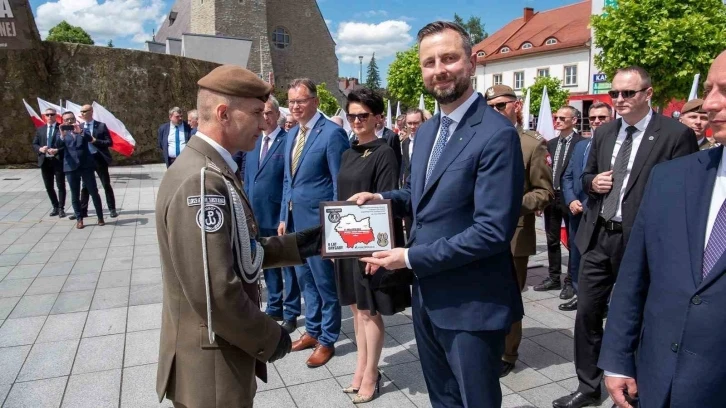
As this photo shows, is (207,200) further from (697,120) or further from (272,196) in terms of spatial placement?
(697,120)

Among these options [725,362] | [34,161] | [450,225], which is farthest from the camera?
[34,161]

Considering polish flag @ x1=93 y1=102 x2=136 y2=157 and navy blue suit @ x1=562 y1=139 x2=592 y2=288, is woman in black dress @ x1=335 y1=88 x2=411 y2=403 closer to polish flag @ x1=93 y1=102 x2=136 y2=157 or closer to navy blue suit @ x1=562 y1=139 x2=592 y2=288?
navy blue suit @ x1=562 y1=139 x2=592 y2=288

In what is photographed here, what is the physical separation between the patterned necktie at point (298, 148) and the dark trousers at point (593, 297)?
7.45 feet

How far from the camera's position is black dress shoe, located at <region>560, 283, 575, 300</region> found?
5.41 metres

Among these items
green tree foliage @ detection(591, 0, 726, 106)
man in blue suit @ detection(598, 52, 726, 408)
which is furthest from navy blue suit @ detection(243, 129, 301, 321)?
green tree foliage @ detection(591, 0, 726, 106)

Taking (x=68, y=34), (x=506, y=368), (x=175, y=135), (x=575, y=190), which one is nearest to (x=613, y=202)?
(x=575, y=190)

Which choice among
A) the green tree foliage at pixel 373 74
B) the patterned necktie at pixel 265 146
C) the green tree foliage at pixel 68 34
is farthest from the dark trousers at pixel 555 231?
the green tree foliage at pixel 373 74

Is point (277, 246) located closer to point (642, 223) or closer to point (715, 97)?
point (642, 223)

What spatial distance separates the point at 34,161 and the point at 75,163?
1238 cm

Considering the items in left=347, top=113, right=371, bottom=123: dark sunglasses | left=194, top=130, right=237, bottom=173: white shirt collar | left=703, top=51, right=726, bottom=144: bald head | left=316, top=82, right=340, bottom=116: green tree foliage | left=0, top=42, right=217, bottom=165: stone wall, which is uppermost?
left=316, top=82, right=340, bottom=116: green tree foliage

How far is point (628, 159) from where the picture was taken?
320 cm

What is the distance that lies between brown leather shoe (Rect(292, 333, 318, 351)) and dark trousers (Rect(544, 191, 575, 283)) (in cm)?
313

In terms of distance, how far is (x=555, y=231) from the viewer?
20.3 ft

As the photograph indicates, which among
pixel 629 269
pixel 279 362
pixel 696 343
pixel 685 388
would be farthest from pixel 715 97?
pixel 279 362
